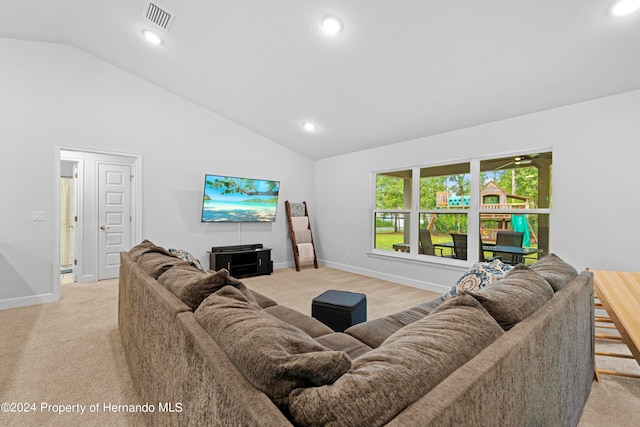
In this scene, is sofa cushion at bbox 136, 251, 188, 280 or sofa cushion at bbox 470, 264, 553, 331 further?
sofa cushion at bbox 136, 251, 188, 280

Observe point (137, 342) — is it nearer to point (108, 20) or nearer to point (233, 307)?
point (233, 307)

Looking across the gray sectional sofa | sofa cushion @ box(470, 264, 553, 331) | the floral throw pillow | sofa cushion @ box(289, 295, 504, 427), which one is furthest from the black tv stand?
sofa cushion @ box(289, 295, 504, 427)

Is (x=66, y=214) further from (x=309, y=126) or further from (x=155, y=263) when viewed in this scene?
(x=155, y=263)

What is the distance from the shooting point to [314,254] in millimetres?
6059

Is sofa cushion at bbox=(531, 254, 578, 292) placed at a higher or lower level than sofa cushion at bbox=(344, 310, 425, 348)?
higher

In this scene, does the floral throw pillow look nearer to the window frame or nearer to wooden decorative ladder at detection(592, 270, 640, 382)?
wooden decorative ladder at detection(592, 270, 640, 382)

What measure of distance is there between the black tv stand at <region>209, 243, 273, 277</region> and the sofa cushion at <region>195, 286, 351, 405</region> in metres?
4.19

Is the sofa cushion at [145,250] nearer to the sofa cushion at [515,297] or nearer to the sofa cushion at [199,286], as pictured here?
the sofa cushion at [199,286]

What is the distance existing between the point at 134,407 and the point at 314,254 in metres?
4.39

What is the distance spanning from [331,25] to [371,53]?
49 centimetres

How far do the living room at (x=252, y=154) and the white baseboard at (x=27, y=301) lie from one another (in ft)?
0.04

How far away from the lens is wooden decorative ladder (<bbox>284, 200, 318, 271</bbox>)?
233 inches

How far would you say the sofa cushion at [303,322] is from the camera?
1.84m

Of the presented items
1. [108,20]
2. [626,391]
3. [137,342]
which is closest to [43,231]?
[108,20]
